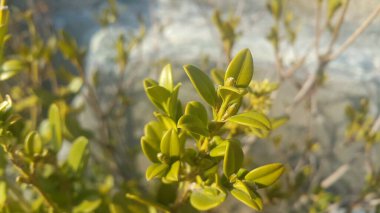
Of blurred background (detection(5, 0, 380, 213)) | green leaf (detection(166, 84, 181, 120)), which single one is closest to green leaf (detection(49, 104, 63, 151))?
blurred background (detection(5, 0, 380, 213))

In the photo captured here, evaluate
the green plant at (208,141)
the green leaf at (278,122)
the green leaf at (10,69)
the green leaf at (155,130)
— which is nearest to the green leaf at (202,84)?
the green plant at (208,141)

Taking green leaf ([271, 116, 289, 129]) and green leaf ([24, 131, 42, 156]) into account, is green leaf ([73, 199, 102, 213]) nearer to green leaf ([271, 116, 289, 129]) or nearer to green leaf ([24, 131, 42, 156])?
green leaf ([24, 131, 42, 156])

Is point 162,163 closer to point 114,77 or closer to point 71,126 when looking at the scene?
point 71,126

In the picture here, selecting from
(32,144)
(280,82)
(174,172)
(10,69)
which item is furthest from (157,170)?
(280,82)

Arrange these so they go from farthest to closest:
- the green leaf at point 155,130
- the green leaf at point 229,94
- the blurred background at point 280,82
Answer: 1. the blurred background at point 280,82
2. the green leaf at point 155,130
3. the green leaf at point 229,94

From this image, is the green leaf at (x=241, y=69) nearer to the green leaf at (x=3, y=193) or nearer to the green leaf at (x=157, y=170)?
the green leaf at (x=157, y=170)

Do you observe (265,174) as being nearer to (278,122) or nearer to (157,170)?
(157,170)
